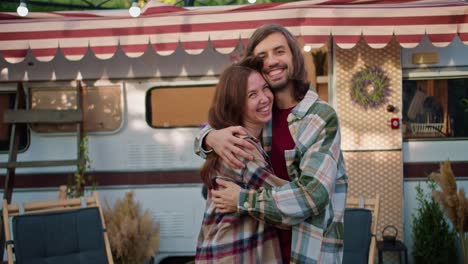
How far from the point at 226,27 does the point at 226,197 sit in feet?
10.6

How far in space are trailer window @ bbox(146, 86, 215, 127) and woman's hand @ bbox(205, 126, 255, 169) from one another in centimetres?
360

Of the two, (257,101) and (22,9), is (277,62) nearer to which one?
(257,101)

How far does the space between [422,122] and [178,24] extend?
2480 mm

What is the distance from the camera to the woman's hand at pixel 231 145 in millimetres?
1900

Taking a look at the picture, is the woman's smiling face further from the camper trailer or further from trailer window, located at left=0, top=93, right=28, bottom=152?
trailer window, located at left=0, top=93, right=28, bottom=152

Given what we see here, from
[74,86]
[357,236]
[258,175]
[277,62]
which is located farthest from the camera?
[74,86]

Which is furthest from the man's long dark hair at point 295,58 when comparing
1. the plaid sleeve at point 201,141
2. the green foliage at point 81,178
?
the green foliage at point 81,178

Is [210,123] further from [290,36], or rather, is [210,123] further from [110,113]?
[110,113]

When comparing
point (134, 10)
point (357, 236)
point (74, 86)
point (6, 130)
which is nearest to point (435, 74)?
point (357, 236)

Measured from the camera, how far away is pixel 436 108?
554 cm

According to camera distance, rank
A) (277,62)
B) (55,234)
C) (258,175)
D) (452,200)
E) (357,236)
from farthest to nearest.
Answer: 1. (452,200)
2. (55,234)
3. (357,236)
4. (277,62)
5. (258,175)

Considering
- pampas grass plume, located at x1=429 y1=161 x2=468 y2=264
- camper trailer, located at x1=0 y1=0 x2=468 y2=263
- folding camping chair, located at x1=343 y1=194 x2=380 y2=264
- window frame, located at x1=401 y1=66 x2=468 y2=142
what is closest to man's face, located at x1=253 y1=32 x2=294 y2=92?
folding camping chair, located at x1=343 y1=194 x2=380 y2=264

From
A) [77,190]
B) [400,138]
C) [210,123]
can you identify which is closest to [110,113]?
[77,190]

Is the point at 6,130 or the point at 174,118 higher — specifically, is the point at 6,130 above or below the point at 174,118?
below
